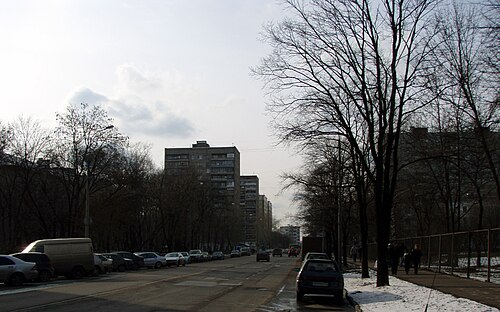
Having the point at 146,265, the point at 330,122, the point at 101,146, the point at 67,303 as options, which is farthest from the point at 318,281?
the point at 101,146

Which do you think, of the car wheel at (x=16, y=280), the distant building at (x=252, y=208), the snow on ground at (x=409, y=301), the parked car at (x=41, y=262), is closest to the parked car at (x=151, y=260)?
the parked car at (x=41, y=262)

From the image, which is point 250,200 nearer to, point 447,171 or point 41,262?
point 447,171

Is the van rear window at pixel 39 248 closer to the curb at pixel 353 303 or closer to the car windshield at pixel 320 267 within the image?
the car windshield at pixel 320 267

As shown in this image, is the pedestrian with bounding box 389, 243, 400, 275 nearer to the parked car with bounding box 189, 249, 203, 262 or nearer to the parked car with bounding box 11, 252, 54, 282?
the parked car with bounding box 11, 252, 54, 282

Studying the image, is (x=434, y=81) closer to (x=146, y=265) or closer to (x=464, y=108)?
(x=464, y=108)

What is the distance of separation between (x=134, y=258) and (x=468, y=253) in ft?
96.4

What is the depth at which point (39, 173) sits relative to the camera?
49.9 metres

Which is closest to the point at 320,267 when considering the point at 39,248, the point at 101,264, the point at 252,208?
the point at 39,248

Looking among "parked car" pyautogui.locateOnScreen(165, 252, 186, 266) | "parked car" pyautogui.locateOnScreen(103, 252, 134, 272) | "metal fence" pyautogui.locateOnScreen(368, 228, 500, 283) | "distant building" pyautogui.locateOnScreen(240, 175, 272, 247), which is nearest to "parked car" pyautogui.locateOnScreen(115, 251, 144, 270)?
"parked car" pyautogui.locateOnScreen(103, 252, 134, 272)

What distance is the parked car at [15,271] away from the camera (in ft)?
86.6

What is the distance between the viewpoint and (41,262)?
29688 mm

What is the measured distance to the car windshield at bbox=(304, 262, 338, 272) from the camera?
2033 cm

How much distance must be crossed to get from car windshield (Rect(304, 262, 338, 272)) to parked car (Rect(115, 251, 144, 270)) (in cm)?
2837

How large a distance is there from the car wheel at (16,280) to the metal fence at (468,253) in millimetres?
21219
